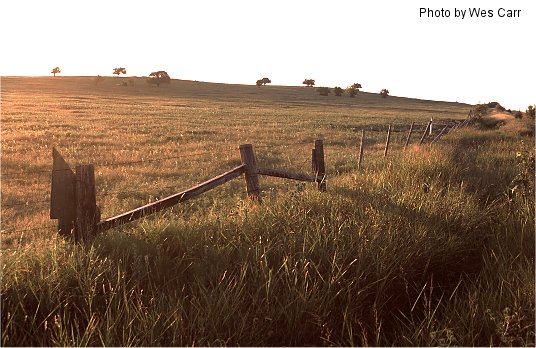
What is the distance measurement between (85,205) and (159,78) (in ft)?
346

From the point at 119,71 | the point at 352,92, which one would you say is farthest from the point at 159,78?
the point at 352,92

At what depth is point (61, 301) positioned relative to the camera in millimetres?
3871

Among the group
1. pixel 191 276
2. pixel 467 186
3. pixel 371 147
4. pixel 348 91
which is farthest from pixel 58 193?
pixel 348 91

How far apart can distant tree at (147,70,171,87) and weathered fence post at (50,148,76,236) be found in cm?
10352

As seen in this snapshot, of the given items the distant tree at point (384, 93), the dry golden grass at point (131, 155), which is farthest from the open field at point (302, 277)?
the distant tree at point (384, 93)

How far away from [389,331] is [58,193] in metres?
3.43

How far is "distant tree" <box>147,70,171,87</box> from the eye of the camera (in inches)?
4124

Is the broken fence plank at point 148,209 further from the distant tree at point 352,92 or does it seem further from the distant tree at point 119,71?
the distant tree at point 119,71

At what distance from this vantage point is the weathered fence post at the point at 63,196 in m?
4.93

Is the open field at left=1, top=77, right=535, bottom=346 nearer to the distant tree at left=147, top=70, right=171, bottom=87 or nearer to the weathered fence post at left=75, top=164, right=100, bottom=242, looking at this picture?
the weathered fence post at left=75, top=164, right=100, bottom=242

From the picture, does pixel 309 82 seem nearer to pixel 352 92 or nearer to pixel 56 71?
pixel 352 92

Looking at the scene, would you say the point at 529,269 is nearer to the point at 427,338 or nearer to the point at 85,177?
the point at 427,338

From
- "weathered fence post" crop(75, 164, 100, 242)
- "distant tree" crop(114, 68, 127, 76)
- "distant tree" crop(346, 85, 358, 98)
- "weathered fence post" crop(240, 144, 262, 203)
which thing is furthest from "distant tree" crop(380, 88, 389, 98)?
"weathered fence post" crop(75, 164, 100, 242)

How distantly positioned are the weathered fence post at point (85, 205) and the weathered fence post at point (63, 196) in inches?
2.7
